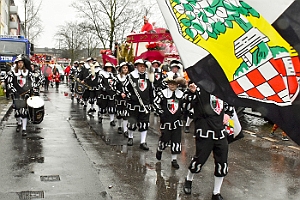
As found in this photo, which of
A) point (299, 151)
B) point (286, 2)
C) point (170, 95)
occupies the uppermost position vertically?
point (286, 2)

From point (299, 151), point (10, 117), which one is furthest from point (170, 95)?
point (10, 117)

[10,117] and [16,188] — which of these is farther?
[10,117]

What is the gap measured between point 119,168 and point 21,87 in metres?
3.94

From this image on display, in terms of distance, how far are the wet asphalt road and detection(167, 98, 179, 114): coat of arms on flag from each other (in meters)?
1.01

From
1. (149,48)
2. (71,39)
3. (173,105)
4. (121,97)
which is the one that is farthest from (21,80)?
(71,39)

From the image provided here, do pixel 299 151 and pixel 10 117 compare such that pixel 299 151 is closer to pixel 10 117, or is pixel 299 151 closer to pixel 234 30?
pixel 234 30

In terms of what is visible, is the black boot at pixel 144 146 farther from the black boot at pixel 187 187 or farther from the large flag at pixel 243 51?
the large flag at pixel 243 51

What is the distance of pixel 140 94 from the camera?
8.92 meters

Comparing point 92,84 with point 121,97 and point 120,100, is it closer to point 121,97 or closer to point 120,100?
point 120,100

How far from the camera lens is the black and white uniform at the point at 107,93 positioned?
12.1 meters

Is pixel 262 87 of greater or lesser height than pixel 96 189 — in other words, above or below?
above

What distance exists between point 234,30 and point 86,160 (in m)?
4.98

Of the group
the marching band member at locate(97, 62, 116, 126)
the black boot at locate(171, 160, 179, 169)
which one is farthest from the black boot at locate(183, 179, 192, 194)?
the marching band member at locate(97, 62, 116, 126)

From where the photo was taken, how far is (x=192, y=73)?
343 cm
